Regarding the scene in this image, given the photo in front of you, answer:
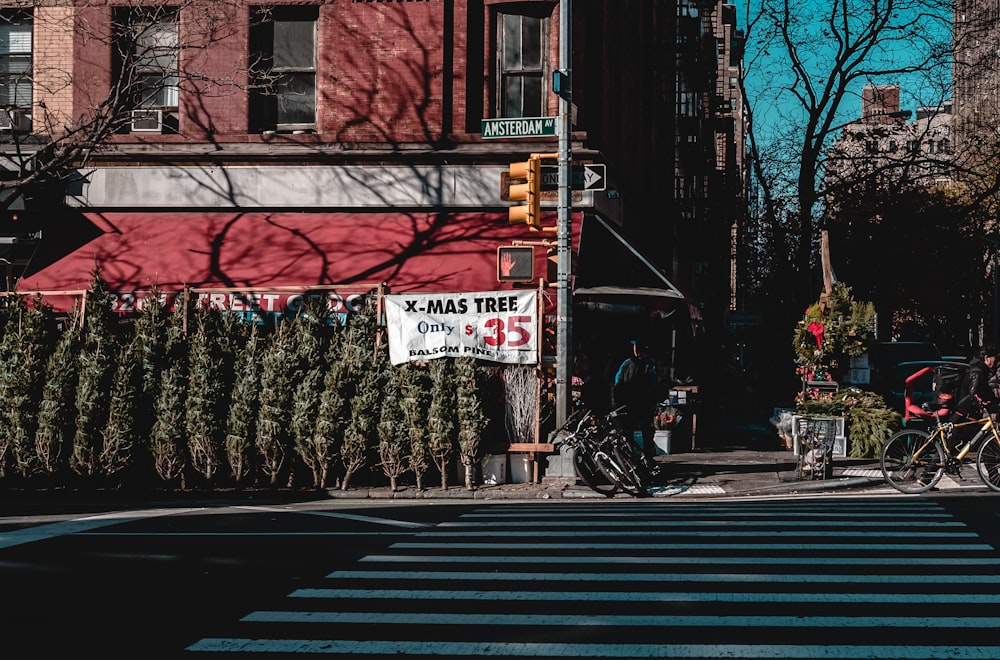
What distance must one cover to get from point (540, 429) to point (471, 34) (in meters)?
8.72

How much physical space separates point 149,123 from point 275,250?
424 cm

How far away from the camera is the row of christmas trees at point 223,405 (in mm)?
15750

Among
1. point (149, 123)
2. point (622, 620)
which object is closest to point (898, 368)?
point (149, 123)

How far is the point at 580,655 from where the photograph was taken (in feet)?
20.4

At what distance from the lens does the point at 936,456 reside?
14.4 metres

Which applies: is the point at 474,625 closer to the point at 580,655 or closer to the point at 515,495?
the point at 580,655

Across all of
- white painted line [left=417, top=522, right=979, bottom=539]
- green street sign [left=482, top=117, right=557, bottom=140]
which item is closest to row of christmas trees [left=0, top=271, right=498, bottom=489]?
green street sign [left=482, top=117, right=557, bottom=140]

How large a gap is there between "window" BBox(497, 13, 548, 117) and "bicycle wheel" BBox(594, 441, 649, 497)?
8.99m

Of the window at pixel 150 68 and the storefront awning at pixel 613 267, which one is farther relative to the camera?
the window at pixel 150 68

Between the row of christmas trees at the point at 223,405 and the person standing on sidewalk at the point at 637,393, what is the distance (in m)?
1.95

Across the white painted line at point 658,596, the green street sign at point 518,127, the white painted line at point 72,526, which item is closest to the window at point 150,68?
the green street sign at point 518,127

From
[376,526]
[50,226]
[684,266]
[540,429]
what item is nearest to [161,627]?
[376,526]

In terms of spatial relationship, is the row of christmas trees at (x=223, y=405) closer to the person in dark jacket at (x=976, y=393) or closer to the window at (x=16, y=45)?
the person in dark jacket at (x=976, y=393)

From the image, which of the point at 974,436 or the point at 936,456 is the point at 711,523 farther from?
the point at 974,436
